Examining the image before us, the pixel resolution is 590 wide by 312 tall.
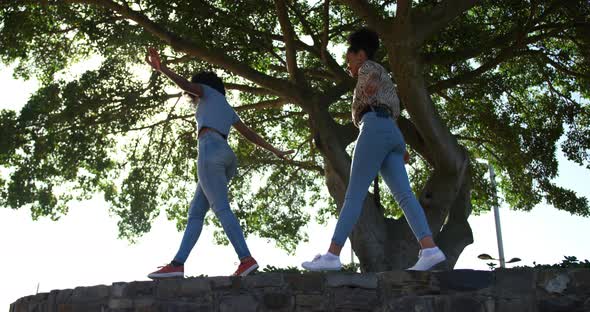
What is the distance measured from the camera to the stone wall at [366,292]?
17.1 ft

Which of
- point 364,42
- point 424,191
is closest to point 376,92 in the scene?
point 364,42

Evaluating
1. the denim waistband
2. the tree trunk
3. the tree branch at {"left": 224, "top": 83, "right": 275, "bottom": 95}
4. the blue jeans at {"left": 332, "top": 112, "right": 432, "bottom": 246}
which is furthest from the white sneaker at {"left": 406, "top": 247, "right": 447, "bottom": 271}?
the tree branch at {"left": 224, "top": 83, "right": 275, "bottom": 95}

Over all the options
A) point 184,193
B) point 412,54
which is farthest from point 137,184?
point 412,54

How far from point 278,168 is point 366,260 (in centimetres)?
601

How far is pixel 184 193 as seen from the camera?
15867 mm

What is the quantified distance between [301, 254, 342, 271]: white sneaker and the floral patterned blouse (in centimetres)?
113

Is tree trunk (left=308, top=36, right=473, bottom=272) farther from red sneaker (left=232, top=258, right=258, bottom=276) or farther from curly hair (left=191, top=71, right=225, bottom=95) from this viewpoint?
red sneaker (left=232, top=258, right=258, bottom=276)

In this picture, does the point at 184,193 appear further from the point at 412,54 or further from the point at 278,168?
the point at 412,54

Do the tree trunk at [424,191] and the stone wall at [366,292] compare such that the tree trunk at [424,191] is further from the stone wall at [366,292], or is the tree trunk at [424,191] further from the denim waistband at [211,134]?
the stone wall at [366,292]

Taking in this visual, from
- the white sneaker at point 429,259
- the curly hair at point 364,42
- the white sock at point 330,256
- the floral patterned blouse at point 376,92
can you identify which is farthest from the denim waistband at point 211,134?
the white sneaker at point 429,259

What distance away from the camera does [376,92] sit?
18.8 feet

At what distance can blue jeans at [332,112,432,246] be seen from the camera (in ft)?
18.3

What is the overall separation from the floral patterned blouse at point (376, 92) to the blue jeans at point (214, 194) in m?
1.23

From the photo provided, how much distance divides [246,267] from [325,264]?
33.8 inches
